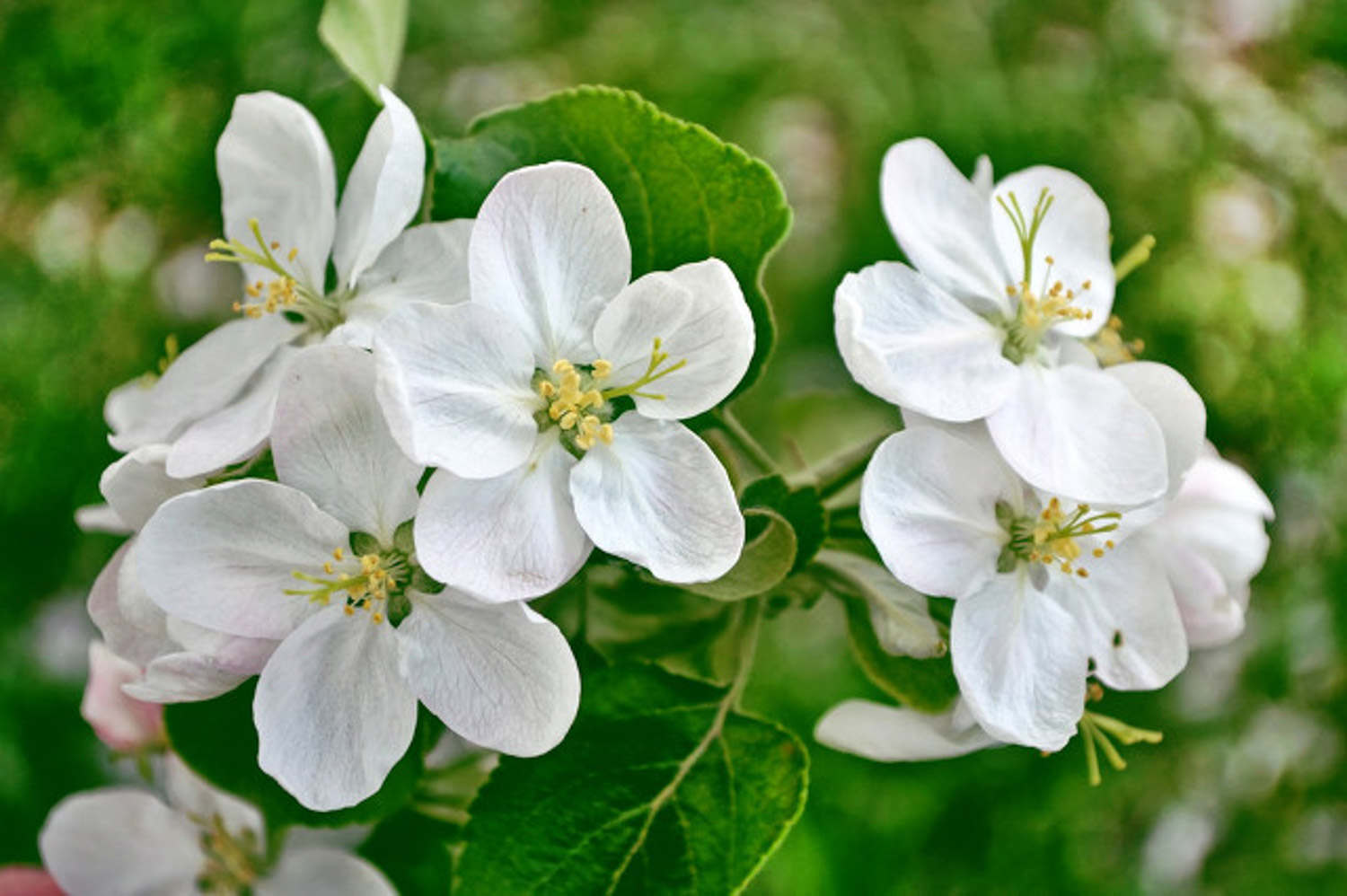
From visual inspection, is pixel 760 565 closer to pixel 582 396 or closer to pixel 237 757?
pixel 582 396

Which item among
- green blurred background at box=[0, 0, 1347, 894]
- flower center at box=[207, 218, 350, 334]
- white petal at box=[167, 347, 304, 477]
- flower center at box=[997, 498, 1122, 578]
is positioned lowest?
green blurred background at box=[0, 0, 1347, 894]

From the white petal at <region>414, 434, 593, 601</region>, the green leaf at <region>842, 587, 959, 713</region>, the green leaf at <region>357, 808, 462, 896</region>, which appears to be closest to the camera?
the white petal at <region>414, 434, 593, 601</region>

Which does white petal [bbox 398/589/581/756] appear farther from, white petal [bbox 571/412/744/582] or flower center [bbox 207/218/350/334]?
flower center [bbox 207/218/350/334]

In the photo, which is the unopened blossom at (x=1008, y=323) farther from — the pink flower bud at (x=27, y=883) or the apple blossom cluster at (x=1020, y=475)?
the pink flower bud at (x=27, y=883)

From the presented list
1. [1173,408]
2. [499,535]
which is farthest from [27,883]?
[1173,408]

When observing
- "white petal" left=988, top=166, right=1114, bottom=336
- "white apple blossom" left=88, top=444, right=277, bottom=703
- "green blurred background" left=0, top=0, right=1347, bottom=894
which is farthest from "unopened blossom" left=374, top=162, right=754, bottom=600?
"green blurred background" left=0, top=0, right=1347, bottom=894

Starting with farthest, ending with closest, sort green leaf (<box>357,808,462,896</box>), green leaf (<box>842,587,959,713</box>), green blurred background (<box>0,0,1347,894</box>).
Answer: green blurred background (<box>0,0,1347,894</box>) → green leaf (<box>357,808,462,896</box>) → green leaf (<box>842,587,959,713</box>)

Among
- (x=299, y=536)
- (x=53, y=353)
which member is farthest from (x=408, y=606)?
(x=53, y=353)

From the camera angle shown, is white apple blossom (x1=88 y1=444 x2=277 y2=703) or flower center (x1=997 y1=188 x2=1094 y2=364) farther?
flower center (x1=997 y1=188 x2=1094 y2=364)
